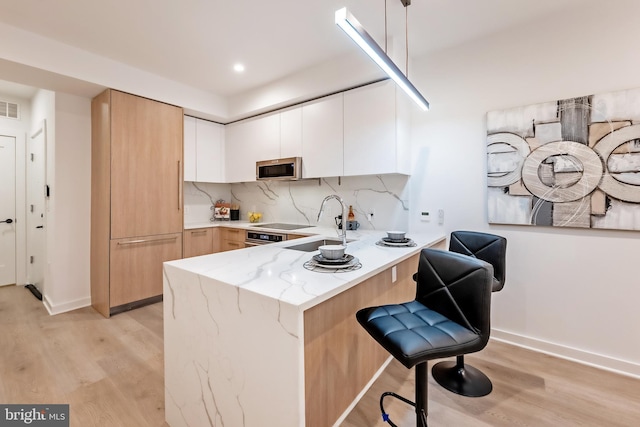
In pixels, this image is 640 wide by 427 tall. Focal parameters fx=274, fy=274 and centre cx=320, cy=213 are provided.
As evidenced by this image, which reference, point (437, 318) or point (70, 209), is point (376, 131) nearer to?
point (437, 318)

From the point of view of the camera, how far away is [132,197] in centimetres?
309

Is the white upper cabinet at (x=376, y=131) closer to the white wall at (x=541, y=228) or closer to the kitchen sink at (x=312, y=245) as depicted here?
the white wall at (x=541, y=228)

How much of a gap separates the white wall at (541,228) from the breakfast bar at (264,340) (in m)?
1.46

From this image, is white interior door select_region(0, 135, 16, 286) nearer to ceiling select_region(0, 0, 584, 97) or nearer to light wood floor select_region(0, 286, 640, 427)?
light wood floor select_region(0, 286, 640, 427)

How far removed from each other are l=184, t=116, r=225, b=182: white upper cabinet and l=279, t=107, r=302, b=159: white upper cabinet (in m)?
1.26

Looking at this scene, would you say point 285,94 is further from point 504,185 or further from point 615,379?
point 615,379

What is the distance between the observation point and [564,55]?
221cm

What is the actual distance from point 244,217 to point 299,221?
1193mm

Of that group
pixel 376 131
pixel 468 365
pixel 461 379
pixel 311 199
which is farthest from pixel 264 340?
pixel 311 199

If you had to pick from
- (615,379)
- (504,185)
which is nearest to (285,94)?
(504,185)

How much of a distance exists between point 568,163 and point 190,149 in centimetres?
420

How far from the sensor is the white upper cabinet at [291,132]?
338 cm

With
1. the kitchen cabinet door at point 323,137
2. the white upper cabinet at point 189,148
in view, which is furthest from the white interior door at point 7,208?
the kitchen cabinet door at point 323,137

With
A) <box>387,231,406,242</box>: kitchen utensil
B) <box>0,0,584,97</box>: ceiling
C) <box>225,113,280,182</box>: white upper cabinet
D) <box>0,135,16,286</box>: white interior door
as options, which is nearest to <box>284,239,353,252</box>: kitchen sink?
<box>387,231,406,242</box>: kitchen utensil
